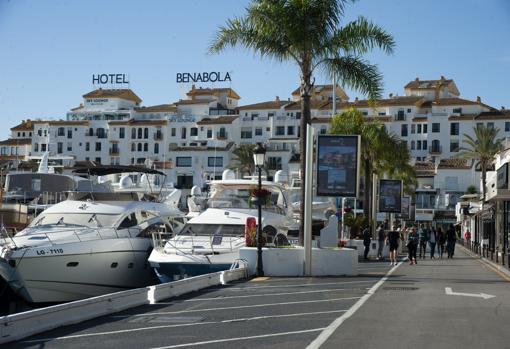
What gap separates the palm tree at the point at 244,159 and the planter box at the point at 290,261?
89099 millimetres

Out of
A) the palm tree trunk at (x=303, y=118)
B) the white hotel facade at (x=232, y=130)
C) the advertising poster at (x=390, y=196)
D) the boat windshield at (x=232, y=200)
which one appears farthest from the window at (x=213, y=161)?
the palm tree trunk at (x=303, y=118)

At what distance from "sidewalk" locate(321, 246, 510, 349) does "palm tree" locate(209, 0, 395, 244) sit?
8226 mm

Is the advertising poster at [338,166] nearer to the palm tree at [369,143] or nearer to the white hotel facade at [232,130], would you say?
the palm tree at [369,143]

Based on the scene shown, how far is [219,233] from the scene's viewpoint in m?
30.0

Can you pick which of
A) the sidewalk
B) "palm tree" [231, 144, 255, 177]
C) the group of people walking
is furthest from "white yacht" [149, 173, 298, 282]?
"palm tree" [231, 144, 255, 177]

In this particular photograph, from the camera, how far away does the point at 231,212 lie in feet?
103

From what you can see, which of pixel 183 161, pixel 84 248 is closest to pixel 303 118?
pixel 84 248

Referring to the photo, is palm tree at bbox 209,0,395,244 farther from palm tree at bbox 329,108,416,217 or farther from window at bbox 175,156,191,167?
window at bbox 175,156,191,167

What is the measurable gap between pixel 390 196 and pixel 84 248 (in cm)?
2954

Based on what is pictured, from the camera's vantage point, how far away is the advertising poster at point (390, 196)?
172 feet

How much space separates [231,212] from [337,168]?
6.94 metres

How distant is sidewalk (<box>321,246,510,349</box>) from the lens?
459 inches

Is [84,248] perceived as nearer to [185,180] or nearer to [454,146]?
[185,180]

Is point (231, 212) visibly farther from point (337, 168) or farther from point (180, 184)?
point (180, 184)
